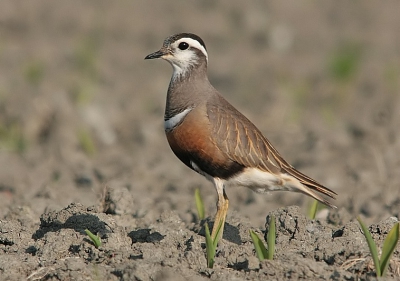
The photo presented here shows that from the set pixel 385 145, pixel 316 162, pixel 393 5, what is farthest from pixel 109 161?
pixel 393 5

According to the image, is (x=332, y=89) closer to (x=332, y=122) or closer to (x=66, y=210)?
(x=332, y=122)

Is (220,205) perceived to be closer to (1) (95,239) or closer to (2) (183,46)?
(1) (95,239)

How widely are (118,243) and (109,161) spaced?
4470mm

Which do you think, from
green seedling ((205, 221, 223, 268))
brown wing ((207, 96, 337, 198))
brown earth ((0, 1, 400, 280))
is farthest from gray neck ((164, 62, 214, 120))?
green seedling ((205, 221, 223, 268))

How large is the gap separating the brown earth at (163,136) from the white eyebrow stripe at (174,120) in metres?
0.78

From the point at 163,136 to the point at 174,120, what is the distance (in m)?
4.55

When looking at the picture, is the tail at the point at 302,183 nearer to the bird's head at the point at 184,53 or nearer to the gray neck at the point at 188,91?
the gray neck at the point at 188,91

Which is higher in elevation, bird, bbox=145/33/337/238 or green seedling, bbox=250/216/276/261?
bird, bbox=145/33/337/238

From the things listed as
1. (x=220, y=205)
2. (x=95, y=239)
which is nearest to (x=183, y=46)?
(x=220, y=205)

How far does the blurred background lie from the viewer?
351 inches

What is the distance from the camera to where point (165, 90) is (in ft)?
44.4

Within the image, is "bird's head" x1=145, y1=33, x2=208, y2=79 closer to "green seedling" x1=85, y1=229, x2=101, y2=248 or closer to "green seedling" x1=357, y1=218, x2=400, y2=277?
"green seedling" x1=85, y1=229, x2=101, y2=248

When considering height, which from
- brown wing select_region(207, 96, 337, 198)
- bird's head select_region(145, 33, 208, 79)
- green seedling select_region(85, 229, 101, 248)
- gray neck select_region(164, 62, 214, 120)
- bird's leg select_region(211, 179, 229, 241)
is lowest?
green seedling select_region(85, 229, 101, 248)

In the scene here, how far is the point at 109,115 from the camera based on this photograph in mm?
11859
